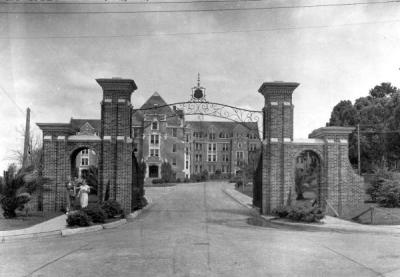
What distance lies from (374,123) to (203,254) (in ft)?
156

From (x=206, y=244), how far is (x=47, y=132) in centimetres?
1058

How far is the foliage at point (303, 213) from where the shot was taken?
50.8 ft

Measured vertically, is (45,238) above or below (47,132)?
below

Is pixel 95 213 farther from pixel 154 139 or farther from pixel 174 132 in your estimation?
pixel 174 132

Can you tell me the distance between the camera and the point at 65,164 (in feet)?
59.7

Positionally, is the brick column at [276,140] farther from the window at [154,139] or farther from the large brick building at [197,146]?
the window at [154,139]

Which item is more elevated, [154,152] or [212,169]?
[154,152]

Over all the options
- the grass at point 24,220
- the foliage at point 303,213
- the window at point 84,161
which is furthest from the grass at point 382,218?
the window at point 84,161

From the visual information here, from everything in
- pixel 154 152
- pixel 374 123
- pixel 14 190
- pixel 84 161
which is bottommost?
pixel 14 190

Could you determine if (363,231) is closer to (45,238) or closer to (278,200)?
(278,200)

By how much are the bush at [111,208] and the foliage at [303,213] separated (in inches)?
252

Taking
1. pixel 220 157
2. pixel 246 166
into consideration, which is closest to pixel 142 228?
pixel 246 166

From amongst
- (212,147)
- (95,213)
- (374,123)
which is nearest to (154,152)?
(212,147)

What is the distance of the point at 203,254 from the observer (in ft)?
30.1
